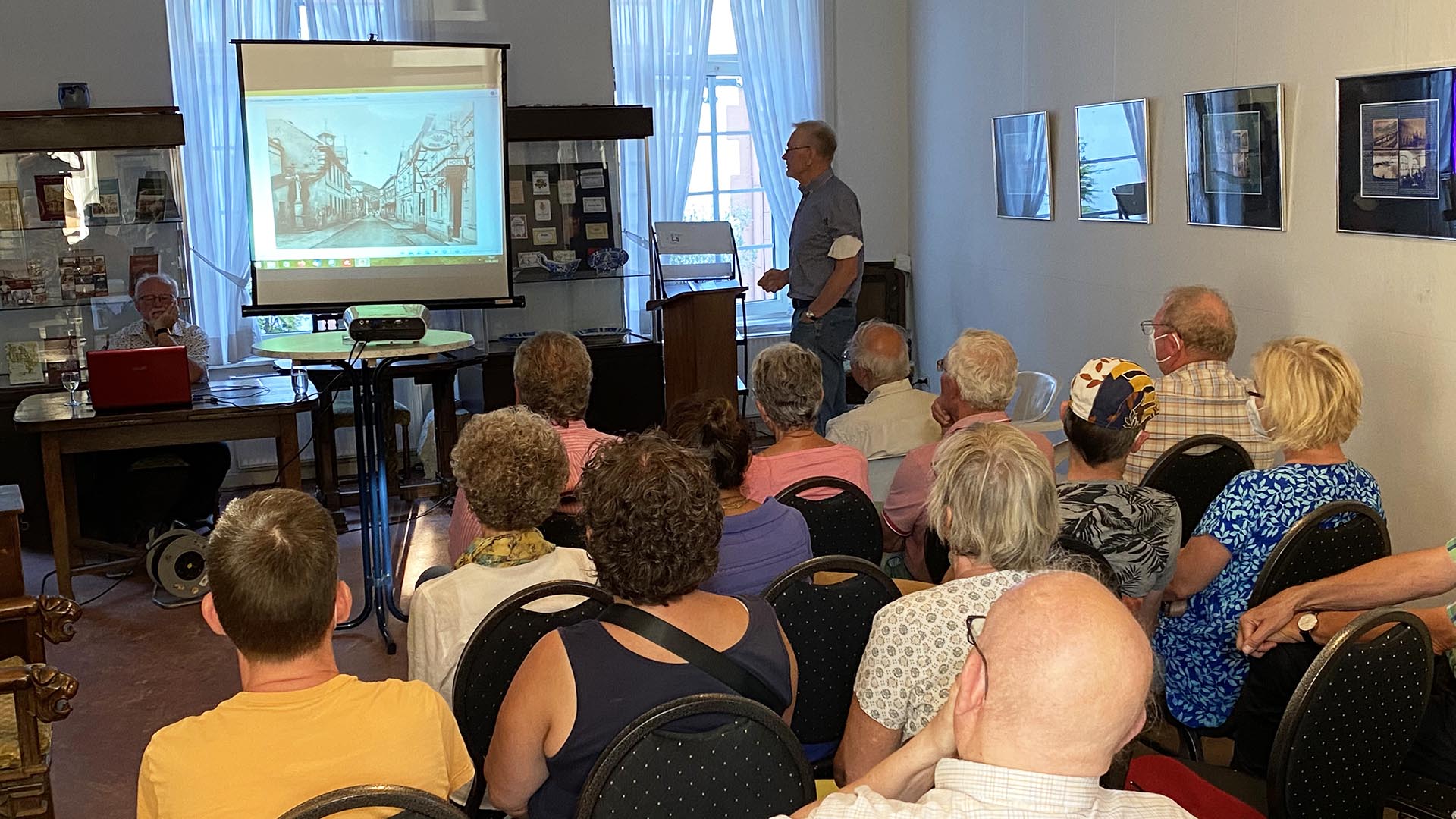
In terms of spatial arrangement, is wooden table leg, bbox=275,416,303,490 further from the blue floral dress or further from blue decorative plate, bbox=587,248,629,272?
the blue floral dress

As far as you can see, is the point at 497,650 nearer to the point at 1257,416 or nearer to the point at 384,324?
the point at 1257,416

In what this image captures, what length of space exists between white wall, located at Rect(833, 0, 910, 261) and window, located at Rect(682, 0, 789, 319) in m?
0.54

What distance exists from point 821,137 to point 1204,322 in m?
2.94

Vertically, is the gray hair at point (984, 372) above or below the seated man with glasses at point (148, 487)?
above

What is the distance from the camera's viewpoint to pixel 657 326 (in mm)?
6805

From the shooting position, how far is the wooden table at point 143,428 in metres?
4.65

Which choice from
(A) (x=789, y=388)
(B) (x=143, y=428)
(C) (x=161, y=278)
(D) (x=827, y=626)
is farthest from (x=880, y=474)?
(C) (x=161, y=278)

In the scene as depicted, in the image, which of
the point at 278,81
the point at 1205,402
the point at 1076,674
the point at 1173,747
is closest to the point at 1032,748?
the point at 1076,674

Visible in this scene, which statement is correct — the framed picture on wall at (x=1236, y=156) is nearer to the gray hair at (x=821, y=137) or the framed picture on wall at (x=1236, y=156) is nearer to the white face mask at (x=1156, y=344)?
the white face mask at (x=1156, y=344)

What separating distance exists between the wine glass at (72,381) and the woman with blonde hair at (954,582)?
3914 mm

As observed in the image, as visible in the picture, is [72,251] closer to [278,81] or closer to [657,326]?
[278,81]

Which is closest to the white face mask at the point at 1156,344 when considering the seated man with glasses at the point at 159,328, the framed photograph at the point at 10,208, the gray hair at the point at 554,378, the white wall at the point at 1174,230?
the white wall at the point at 1174,230

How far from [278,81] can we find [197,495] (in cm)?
192

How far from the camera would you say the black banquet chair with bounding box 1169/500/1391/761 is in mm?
2355
